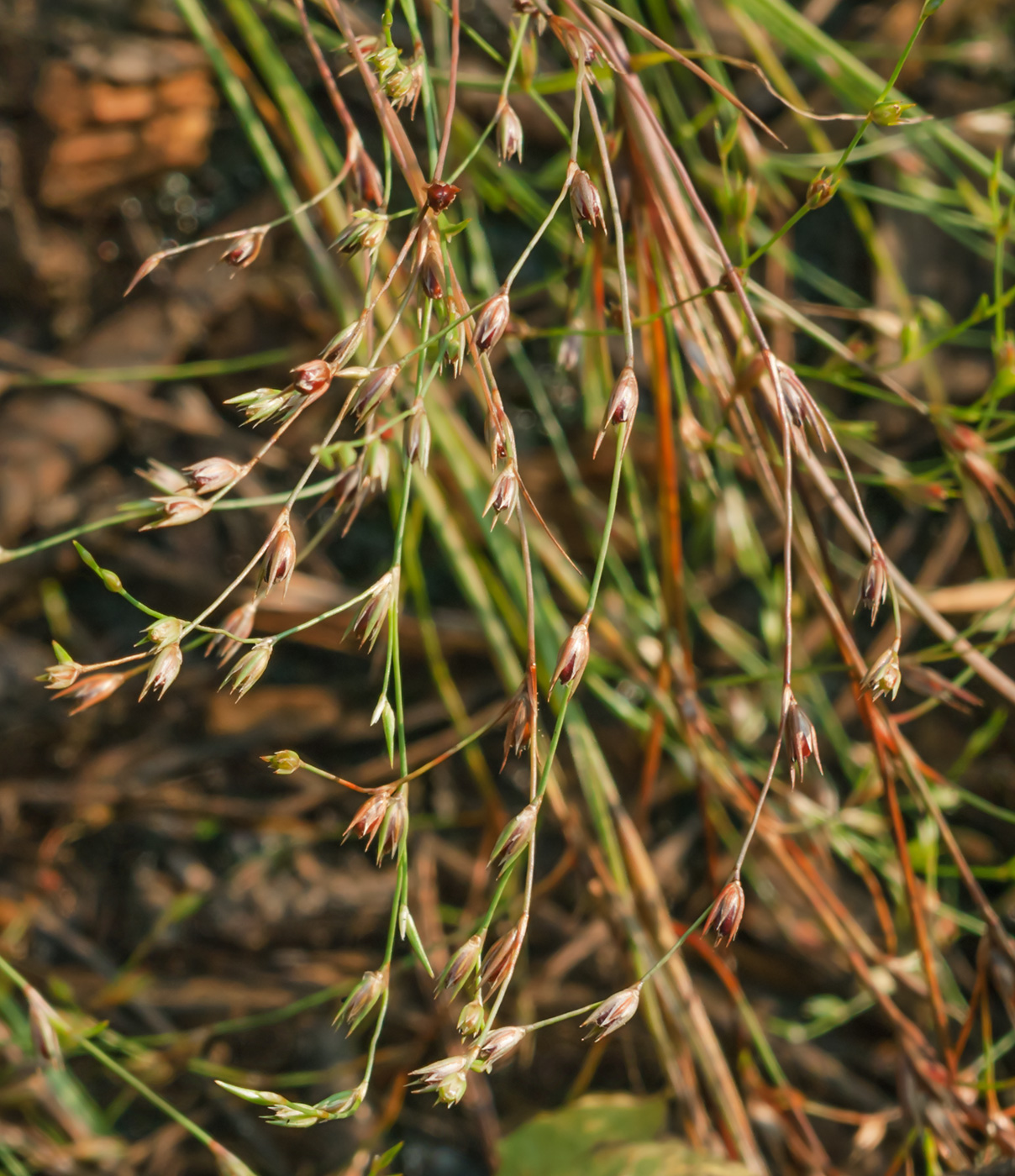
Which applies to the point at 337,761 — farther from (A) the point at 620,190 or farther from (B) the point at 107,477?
(A) the point at 620,190

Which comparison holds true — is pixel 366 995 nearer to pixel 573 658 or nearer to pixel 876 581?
pixel 573 658

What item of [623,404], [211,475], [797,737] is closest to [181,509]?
[211,475]

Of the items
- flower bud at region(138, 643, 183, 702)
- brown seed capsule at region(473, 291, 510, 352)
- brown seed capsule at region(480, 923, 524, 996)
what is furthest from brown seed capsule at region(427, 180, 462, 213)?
brown seed capsule at region(480, 923, 524, 996)

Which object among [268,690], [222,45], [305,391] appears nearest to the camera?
[305,391]

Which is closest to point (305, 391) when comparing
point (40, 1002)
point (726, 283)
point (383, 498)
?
point (726, 283)

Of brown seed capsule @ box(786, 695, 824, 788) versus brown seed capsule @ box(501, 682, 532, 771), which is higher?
brown seed capsule @ box(501, 682, 532, 771)

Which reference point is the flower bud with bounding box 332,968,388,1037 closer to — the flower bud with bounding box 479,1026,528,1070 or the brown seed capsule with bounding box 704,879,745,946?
the flower bud with bounding box 479,1026,528,1070
